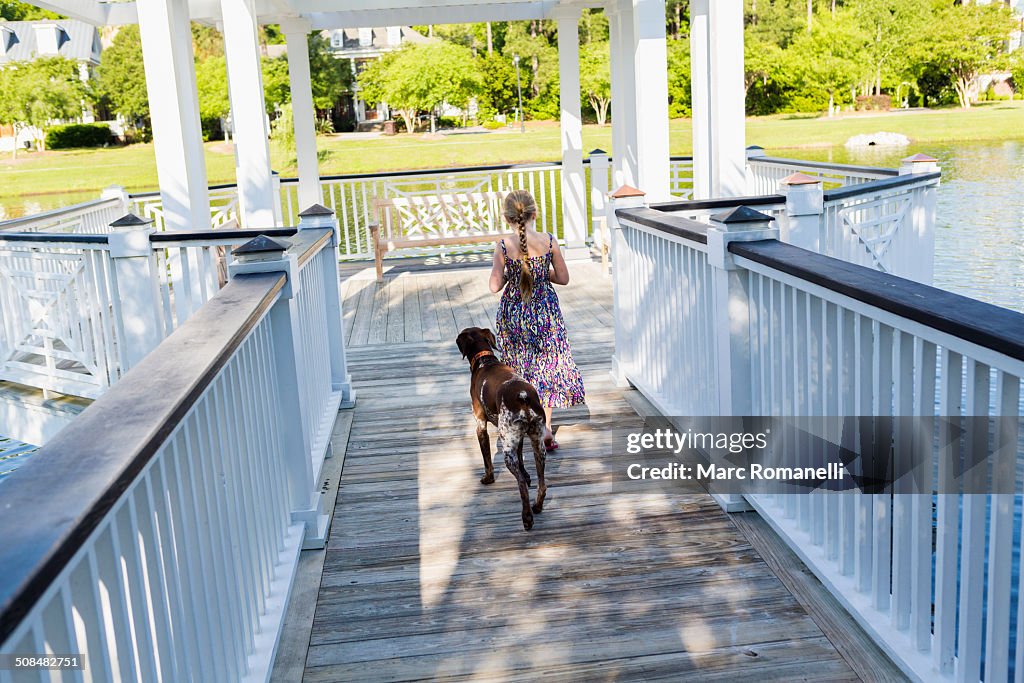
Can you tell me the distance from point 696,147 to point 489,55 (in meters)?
44.0

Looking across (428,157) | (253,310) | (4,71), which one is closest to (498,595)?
(253,310)

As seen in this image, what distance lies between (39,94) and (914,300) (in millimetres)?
Result: 54026

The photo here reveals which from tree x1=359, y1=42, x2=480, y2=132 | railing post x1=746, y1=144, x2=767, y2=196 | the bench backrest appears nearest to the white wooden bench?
the bench backrest

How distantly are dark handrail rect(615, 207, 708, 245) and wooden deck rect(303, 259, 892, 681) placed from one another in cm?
108

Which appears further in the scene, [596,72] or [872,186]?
[596,72]

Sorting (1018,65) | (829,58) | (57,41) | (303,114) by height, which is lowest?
(303,114)

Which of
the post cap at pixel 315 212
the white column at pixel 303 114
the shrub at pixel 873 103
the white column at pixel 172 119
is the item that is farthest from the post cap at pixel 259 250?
the shrub at pixel 873 103

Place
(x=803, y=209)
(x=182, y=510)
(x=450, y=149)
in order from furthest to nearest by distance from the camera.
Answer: (x=450, y=149) → (x=803, y=209) → (x=182, y=510)

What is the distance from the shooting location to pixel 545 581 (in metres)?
3.37

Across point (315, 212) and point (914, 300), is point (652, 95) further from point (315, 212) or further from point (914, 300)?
point (914, 300)

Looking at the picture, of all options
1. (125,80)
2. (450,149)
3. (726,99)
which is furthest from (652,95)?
(125,80)

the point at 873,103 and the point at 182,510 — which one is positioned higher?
the point at 873,103

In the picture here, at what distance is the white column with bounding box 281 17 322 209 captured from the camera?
11.0 metres

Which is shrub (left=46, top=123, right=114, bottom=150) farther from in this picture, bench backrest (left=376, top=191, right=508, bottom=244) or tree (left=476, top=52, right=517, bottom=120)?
bench backrest (left=376, top=191, right=508, bottom=244)
